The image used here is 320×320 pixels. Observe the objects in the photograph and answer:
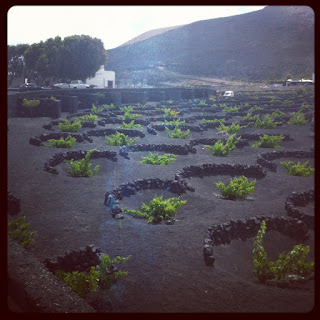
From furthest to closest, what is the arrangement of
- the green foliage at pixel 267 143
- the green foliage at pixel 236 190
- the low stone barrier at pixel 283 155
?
the green foliage at pixel 267 143
the low stone barrier at pixel 283 155
the green foliage at pixel 236 190

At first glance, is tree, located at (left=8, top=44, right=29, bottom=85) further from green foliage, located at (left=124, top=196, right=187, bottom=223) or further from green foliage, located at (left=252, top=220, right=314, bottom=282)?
green foliage, located at (left=252, top=220, right=314, bottom=282)

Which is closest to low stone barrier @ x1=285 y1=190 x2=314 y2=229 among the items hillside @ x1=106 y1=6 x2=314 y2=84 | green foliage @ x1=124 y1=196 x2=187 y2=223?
green foliage @ x1=124 y1=196 x2=187 y2=223

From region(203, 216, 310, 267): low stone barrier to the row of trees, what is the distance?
144ft

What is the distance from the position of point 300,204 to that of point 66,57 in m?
43.5

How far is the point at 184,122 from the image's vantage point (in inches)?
891

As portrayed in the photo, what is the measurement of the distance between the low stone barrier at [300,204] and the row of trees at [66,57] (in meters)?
42.7

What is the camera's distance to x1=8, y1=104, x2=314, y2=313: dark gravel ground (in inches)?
180

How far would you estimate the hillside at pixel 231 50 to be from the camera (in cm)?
8312

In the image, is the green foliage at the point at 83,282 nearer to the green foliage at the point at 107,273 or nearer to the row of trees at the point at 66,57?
the green foliage at the point at 107,273

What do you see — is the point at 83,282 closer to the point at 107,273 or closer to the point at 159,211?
the point at 107,273

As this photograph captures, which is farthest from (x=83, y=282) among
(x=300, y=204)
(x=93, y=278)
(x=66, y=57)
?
(x=66, y=57)

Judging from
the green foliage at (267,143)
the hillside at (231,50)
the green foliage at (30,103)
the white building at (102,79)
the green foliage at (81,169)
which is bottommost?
the green foliage at (81,169)

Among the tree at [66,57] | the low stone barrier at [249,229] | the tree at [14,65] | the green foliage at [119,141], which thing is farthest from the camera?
the tree at [14,65]

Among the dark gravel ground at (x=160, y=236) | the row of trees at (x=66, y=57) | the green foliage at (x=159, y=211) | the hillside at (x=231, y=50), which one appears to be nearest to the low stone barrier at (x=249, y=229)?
the dark gravel ground at (x=160, y=236)
